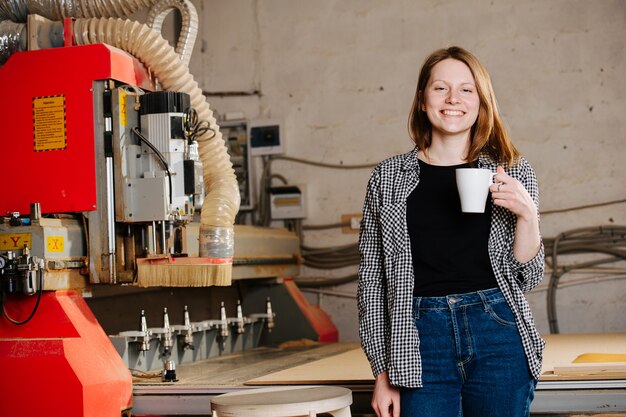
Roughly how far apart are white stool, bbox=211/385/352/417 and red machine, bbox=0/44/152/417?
63cm

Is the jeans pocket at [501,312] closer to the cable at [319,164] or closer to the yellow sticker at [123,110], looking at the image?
the yellow sticker at [123,110]

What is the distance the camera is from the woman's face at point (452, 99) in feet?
6.42

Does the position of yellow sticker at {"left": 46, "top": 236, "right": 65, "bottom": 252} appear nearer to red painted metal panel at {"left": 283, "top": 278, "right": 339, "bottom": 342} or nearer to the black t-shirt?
the black t-shirt

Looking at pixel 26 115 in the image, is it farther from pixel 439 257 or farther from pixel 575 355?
pixel 575 355

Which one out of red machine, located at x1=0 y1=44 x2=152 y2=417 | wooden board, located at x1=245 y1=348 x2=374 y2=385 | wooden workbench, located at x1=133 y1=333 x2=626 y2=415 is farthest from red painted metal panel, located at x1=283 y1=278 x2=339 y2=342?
red machine, located at x1=0 y1=44 x2=152 y2=417

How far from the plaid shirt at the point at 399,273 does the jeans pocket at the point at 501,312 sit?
0.5 inches

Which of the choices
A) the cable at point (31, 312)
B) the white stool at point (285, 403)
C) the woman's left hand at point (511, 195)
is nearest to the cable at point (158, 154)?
the cable at point (31, 312)

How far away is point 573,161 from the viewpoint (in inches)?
184

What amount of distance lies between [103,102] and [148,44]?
29 cm

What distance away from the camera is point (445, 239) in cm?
192

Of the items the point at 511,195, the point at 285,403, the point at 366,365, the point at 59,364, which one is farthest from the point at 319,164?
the point at 511,195

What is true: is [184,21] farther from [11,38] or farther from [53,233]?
[53,233]

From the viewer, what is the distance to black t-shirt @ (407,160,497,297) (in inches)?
74.4

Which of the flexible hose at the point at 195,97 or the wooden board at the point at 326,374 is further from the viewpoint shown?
the flexible hose at the point at 195,97
